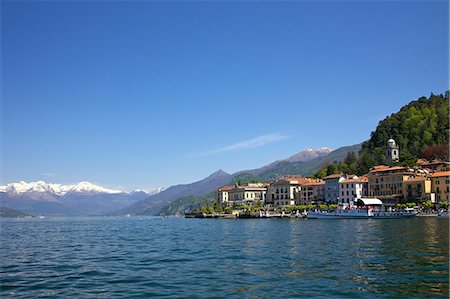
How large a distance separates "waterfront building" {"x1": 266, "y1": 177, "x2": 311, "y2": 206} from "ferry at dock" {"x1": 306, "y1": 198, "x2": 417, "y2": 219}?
4138 cm

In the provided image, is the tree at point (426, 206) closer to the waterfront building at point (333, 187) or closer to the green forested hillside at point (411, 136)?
the green forested hillside at point (411, 136)

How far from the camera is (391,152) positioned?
14900cm

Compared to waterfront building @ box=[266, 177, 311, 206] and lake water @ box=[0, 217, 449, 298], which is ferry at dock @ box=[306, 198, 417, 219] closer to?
waterfront building @ box=[266, 177, 311, 206]

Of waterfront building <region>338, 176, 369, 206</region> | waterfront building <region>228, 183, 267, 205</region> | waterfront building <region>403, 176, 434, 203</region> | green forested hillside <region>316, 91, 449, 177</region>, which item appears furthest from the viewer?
waterfront building <region>228, 183, 267, 205</region>

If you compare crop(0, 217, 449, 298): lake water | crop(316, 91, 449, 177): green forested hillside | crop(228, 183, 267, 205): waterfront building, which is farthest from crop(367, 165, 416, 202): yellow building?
crop(0, 217, 449, 298): lake water

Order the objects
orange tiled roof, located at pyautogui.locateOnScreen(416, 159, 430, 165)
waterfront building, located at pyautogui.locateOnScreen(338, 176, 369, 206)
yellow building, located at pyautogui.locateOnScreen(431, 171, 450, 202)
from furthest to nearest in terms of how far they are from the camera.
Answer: orange tiled roof, located at pyautogui.locateOnScreen(416, 159, 430, 165), waterfront building, located at pyautogui.locateOnScreen(338, 176, 369, 206), yellow building, located at pyautogui.locateOnScreen(431, 171, 450, 202)

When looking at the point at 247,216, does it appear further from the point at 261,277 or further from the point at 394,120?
the point at 261,277

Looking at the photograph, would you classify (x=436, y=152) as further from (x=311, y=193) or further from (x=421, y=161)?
(x=311, y=193)

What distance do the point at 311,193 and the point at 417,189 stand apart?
42641 millimetres

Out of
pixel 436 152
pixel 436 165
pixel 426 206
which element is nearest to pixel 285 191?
pixel 436 152

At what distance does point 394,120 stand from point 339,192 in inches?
1756

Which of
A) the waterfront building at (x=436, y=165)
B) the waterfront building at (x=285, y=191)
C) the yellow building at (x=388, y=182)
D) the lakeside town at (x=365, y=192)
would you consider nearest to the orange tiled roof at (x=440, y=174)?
the lakeside town at (x=365, y=192)

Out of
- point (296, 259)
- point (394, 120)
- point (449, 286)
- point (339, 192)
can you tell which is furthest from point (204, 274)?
point (394, 120)

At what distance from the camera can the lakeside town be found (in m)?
115
